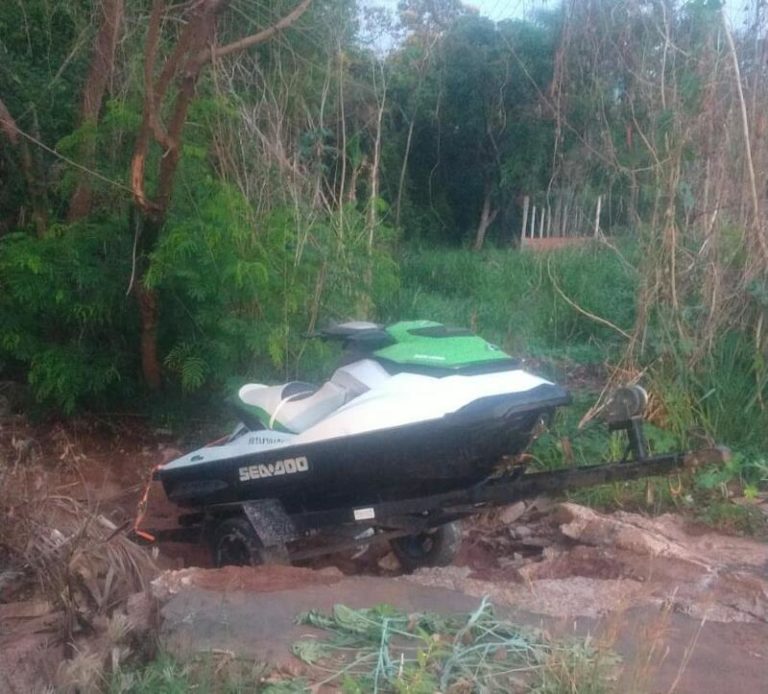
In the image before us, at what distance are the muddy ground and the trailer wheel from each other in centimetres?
14

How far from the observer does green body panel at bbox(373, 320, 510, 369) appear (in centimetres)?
523

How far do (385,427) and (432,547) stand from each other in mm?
1242

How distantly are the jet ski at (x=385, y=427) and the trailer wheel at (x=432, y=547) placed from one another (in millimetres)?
653

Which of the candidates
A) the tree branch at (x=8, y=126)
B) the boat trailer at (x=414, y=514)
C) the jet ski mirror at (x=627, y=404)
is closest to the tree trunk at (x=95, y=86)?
the tree branch at (x=8, y=126)

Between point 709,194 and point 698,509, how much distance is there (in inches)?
87.7

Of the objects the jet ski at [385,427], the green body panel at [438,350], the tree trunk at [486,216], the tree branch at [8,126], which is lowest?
the jet ski at [385,427]

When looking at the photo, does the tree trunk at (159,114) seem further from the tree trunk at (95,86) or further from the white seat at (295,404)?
the white seat at (295,404)

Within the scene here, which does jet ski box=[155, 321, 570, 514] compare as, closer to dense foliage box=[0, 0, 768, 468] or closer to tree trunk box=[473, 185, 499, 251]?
dense foliage box=[0, 0, 768, 468]

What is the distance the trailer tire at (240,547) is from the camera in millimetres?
5555

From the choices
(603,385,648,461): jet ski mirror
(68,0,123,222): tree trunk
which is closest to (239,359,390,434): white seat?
(603,385,648,461): jet ski mirror

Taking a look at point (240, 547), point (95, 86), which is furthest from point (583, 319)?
point (240, 547)

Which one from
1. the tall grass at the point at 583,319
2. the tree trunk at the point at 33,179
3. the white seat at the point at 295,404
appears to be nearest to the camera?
the white seat at the point at 295,404

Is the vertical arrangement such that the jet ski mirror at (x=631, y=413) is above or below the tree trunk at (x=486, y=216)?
below

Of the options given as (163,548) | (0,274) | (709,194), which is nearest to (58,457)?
(0,274)
